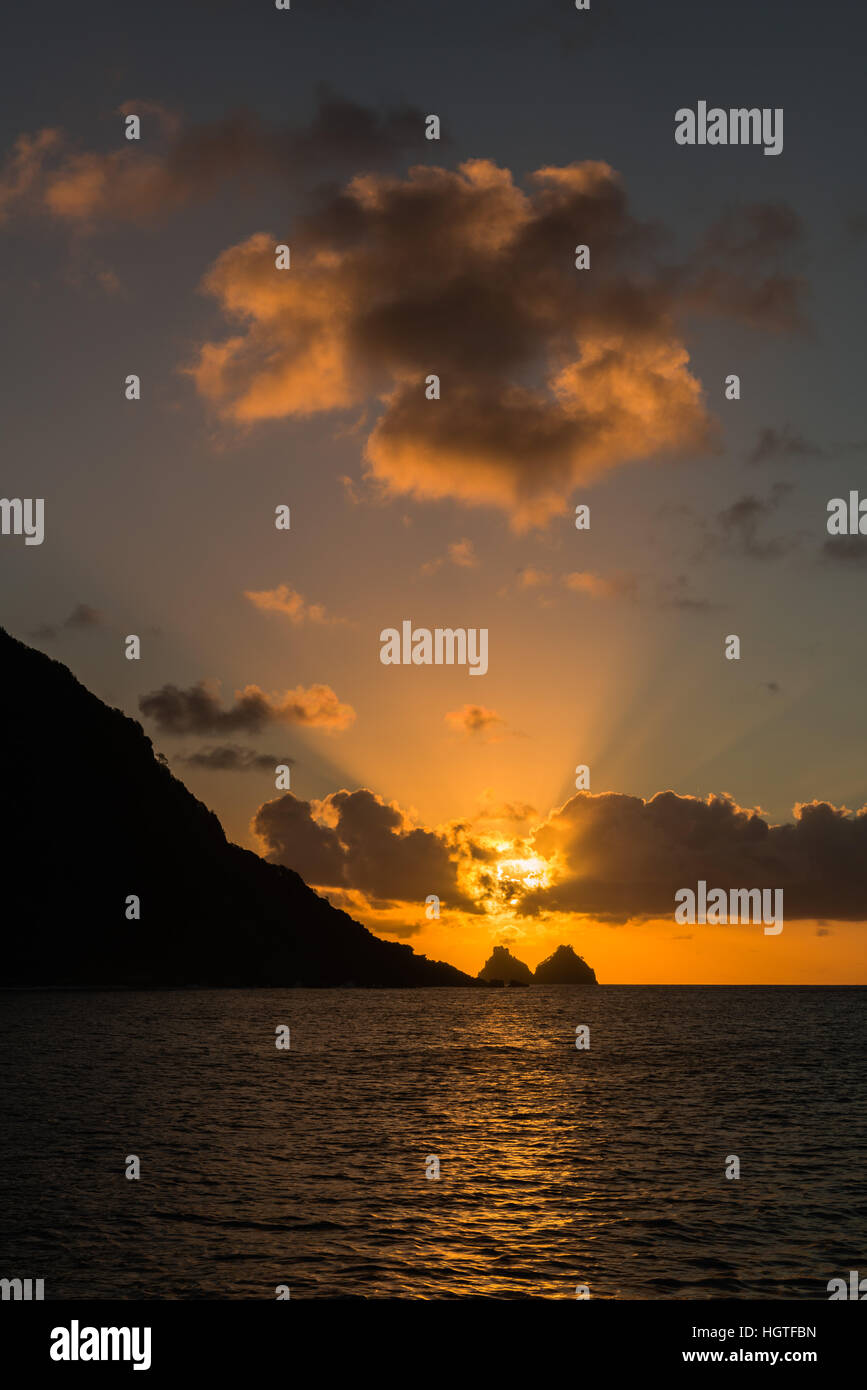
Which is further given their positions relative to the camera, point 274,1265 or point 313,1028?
point 313,1028

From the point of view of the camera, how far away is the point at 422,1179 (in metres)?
38.3

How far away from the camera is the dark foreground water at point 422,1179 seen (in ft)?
87.6

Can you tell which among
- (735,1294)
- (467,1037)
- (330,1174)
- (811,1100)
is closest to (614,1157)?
(330,1174)

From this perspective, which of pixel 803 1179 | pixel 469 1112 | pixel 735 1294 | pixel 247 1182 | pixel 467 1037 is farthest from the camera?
pixel 467 1037

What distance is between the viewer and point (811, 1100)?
68.2 meters

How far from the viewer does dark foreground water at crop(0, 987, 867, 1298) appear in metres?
26.7

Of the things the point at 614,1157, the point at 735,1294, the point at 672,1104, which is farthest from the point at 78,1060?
Answer: the point at 735,1294

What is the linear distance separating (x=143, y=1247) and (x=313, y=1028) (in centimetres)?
11885

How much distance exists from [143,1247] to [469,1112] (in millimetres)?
33491

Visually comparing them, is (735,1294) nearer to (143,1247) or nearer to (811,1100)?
(143,1247)
